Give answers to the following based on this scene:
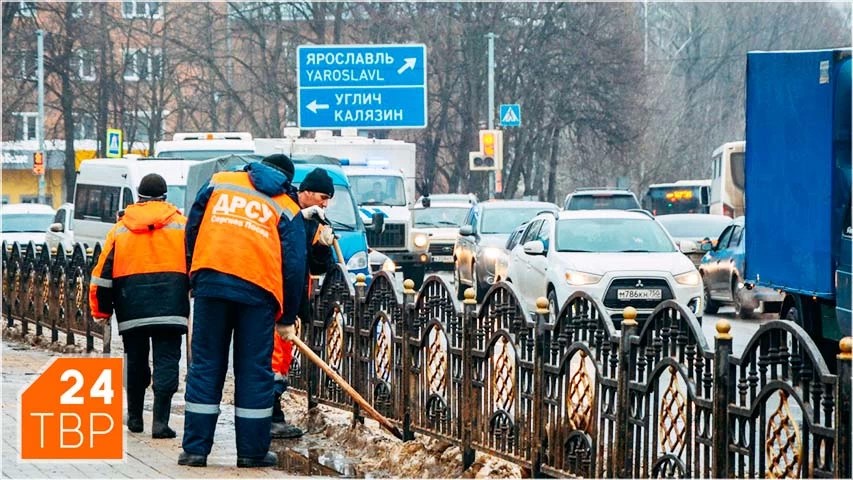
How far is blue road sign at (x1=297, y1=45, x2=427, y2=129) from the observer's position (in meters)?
31.4

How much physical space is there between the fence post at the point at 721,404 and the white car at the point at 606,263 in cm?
1069

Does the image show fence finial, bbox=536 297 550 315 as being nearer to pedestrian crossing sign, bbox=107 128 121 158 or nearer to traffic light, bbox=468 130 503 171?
pedestrian crossing sign, bbox=107 128 121 158

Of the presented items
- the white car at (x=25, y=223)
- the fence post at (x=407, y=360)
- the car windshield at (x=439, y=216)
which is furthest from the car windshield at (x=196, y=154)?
the fence post at (x=407, y=360)

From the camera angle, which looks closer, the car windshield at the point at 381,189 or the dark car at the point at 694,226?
the car windshield at the point at 381,189

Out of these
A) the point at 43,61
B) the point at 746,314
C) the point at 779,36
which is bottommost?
the point at 746,314

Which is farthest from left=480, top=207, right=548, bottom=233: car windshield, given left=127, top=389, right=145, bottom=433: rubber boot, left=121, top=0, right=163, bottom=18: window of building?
left=121, top=0, right=163, bottom=18: window of building

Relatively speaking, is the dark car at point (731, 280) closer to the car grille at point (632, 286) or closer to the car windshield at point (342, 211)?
the car grille at point (632, 286)

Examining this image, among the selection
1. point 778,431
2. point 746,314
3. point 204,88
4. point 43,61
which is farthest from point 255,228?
point 204,88

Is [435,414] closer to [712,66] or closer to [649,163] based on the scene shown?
[649,163]

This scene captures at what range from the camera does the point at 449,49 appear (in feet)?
190

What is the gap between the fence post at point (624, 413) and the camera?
760 centimetres

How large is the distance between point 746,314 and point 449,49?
36.0 meters

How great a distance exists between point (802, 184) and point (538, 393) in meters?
6.96

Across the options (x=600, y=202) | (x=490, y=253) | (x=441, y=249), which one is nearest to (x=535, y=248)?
(x=490, y=253)
